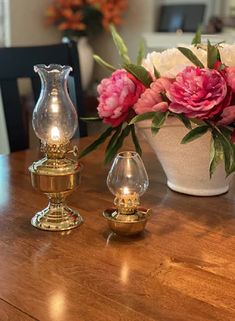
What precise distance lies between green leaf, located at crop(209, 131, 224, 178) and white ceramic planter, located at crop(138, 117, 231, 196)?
0.27 ft

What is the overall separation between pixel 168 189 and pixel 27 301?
1.88 ft

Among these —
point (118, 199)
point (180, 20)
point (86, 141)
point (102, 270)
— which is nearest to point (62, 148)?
point (118, 199)

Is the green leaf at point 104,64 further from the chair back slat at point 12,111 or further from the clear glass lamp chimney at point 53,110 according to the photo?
the chair back slat at point 12,111

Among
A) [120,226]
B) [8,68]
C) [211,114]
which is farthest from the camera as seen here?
[8,68]

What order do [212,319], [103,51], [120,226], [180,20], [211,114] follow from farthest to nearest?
[103,51] → [180,20] → [211,114] → [120,226] → [212,319]

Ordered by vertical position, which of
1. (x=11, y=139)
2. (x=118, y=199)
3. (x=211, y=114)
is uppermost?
(x=211, y=114)

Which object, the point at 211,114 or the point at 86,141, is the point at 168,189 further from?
the point at 86,141

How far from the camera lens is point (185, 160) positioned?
1122 mm

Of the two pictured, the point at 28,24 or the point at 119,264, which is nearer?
the point at 119,264

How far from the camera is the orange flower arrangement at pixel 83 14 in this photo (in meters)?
2.97

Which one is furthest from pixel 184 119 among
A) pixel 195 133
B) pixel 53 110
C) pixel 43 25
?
pixel 43 25

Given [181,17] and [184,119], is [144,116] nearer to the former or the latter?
[184,119]

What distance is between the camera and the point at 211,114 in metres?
0.98

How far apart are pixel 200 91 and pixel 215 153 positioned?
123 millimetres
